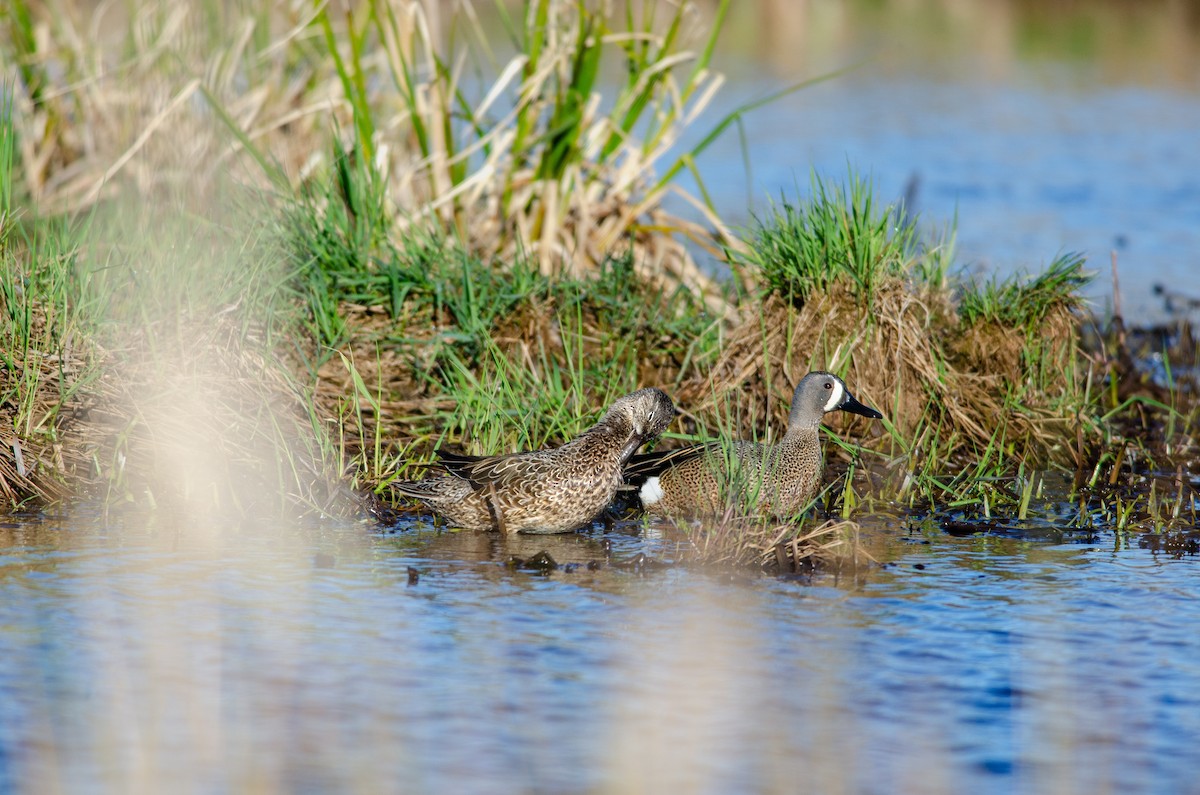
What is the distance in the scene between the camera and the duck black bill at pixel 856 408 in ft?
21.9

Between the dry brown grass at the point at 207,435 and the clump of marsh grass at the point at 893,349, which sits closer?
the dry brown grass at the point at 207,435

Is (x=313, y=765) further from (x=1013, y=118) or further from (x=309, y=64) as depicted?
(x=1013, y=118)

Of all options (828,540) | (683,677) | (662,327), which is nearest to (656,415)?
(828,540)

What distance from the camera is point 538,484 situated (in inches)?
239

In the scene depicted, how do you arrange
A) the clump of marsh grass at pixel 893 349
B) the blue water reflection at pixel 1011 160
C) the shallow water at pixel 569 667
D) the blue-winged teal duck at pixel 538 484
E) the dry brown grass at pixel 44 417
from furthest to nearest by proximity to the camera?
the blue water reflection at pixel 1011 160 → the clump of marsh grass at pixel 893 349 → the dry brown grass at pixel 44 417 → the blue-winged teal duck at pixel 538 484 → the shallow water at pixel 569 667

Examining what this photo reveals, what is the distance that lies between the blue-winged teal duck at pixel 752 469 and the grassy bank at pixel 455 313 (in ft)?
0.70

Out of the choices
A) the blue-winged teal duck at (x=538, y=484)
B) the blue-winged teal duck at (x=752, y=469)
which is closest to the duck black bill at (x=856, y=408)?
the blue-winged teal duck at (x=752, y=469)

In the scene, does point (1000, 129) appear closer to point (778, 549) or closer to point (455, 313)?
point (455, 313)

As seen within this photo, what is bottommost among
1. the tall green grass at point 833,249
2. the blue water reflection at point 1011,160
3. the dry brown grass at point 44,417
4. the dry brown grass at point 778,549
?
the dry brown grass at point 778,549

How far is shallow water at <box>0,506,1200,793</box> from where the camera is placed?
12.6ft

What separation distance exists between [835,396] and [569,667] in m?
2.44

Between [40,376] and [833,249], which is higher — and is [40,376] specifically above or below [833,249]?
below

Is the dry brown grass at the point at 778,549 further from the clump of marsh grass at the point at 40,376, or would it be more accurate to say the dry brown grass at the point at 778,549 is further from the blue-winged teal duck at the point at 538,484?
the clump of marsh grass at the point at 40,376

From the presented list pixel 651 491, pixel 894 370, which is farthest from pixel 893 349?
pixel 651 491
